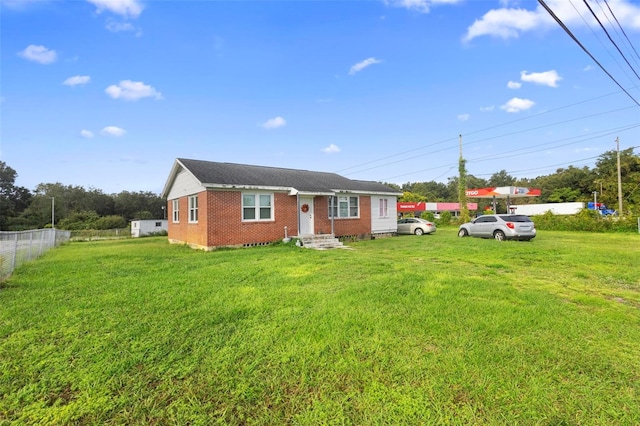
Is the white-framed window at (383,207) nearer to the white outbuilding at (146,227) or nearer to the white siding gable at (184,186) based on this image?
the white siding gable at (184,186)

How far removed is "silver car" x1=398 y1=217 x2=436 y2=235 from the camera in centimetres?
2097

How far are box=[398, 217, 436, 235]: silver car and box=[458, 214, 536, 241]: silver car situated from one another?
3.96m

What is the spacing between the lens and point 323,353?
3104 mm

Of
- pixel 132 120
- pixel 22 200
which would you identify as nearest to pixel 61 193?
pixel 22 200

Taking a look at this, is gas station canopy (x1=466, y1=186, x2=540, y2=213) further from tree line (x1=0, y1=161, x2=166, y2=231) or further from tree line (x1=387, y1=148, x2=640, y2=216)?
tree line (x1=0, y1=161, x2=166, y2=231)

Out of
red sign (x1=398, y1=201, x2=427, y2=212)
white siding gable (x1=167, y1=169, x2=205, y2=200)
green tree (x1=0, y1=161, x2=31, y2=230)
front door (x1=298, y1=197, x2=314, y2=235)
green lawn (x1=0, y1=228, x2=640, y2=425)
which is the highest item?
green tree (x1=0, y1=161, x2=31, y2=230)

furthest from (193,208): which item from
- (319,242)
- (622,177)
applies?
(622,177)

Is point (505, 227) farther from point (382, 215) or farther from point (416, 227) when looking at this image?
point (382, 215)

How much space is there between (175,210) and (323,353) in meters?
17.1

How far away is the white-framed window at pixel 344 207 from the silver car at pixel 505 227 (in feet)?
22.6

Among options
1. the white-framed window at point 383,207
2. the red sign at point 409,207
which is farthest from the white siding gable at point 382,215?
the red sign at point 409,207

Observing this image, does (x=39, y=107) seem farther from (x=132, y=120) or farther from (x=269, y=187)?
(x=269, y=187)

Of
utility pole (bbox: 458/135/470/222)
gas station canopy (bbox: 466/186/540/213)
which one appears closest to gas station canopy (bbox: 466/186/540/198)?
gas station canopy (bbox: 466/186/540/213)

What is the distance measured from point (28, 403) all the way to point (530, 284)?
25.3 ft
